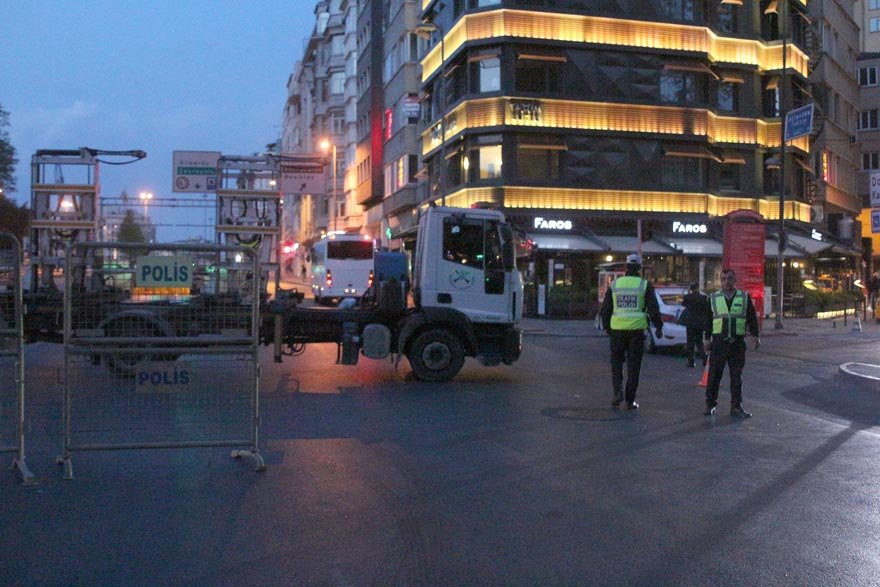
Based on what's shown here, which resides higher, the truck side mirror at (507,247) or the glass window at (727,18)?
the glass window at (727,18)

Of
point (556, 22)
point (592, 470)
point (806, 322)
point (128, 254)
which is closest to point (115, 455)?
point (128, 254)

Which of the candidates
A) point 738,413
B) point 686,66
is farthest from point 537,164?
point 738,413

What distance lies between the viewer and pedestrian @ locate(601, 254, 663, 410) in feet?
39.2

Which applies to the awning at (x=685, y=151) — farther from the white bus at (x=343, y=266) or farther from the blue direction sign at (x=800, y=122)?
the white bus at (x=343, y=266)

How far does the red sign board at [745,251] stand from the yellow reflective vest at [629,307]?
56.7 feet

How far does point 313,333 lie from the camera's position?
14672mm

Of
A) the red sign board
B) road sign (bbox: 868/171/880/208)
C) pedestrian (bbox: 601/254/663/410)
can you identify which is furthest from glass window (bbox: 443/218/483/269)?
the red sign board

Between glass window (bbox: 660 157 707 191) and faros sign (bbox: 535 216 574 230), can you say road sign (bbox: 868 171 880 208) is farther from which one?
glass window (bbox: 660 157 707 191)

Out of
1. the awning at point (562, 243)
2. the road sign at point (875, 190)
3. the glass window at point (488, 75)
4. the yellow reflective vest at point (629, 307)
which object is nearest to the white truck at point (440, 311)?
the yellow reflective vest at point (629, 307)

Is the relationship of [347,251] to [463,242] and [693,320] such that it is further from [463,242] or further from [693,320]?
[463,242]

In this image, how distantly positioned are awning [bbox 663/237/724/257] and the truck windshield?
12.6m

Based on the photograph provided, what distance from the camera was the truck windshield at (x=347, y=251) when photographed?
41.7 m

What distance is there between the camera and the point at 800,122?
28156 mm

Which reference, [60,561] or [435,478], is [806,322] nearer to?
[435,478]
